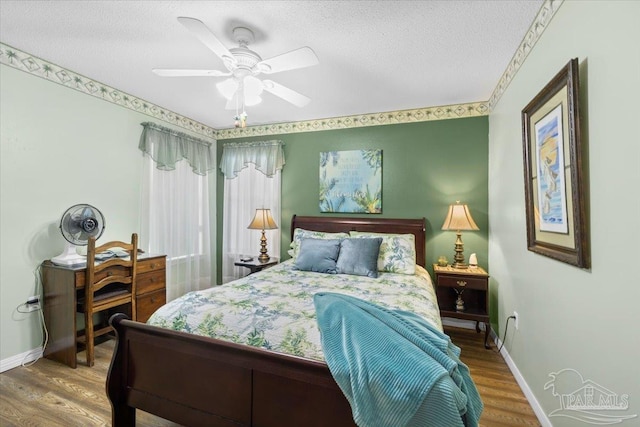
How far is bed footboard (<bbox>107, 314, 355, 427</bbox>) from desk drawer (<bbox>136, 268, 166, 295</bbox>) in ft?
4.41

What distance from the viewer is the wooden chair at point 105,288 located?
2311 millimetres

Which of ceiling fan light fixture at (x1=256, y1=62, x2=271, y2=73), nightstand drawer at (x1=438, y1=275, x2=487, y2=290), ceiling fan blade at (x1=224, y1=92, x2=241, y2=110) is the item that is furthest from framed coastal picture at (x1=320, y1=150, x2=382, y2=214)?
ceiling fan light fixture at (x1=256, y1=62, x2=271, y2=73)

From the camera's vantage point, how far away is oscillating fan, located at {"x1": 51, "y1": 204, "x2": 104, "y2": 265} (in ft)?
7.80

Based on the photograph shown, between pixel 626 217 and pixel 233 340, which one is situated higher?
pixel 626 217

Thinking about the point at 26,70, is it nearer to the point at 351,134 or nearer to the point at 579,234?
the point at 351,134

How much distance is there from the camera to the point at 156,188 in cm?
338

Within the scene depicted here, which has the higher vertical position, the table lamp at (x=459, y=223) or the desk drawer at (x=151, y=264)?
the table lamp at (x=459, y=223)

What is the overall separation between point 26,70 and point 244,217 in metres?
2.52

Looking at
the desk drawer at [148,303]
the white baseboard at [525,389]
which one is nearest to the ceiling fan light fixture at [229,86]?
the desk drawer at [148,303]

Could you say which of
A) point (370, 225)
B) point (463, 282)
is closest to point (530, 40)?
point (463, 282)

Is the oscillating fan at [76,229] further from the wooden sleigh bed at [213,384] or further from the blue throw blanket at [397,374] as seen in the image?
the blue throw blanket at [397,374]

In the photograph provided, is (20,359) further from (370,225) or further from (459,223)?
(459,223)

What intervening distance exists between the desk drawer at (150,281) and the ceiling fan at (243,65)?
76.0 inches

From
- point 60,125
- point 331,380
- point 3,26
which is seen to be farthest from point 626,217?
point 60,125
